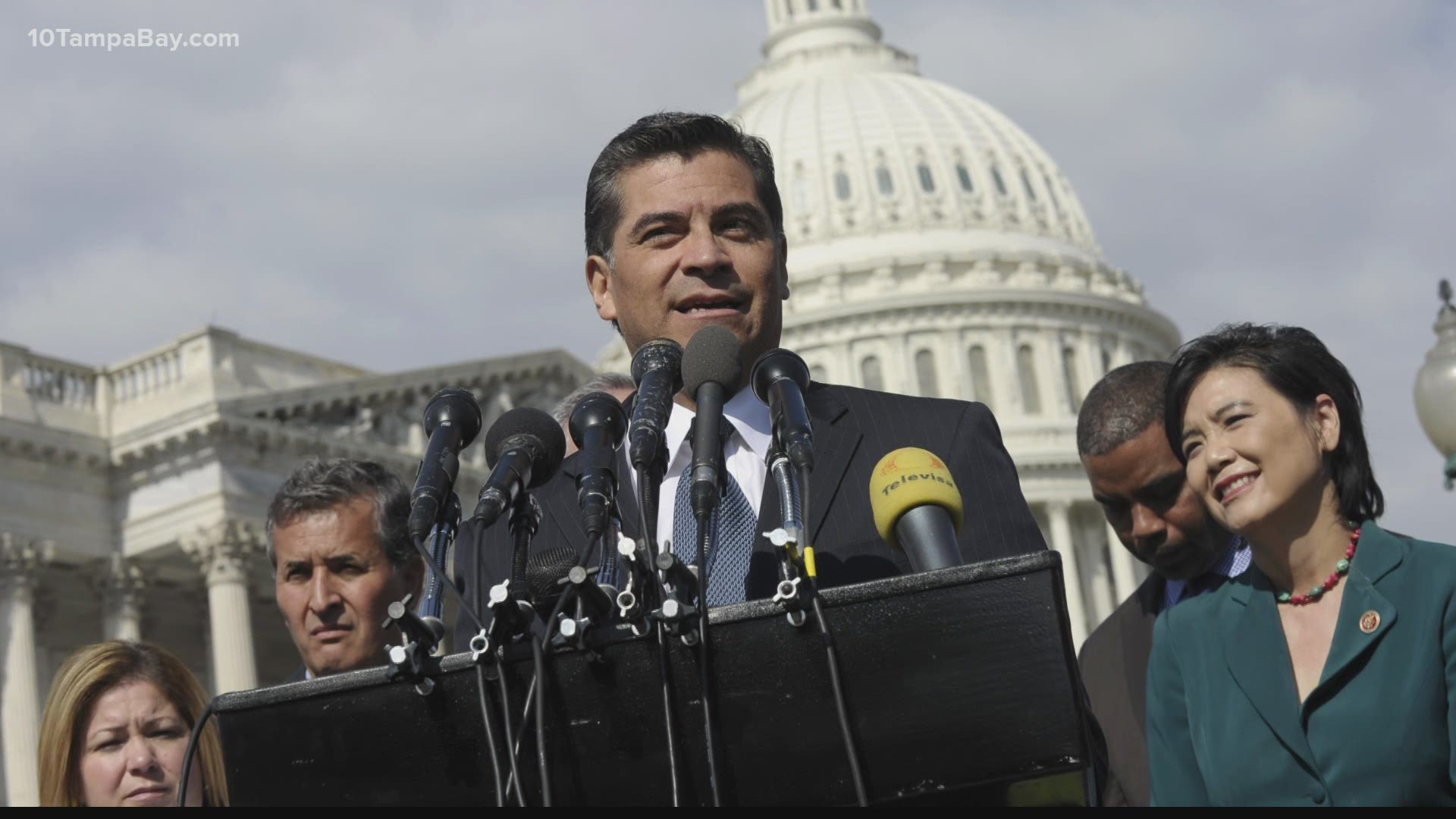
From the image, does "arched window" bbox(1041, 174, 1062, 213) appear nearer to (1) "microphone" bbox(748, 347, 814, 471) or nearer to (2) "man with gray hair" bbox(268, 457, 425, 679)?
(2) "man with gray hair" bbox(268, 457, 425, 679)

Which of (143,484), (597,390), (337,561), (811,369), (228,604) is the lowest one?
(337,561)

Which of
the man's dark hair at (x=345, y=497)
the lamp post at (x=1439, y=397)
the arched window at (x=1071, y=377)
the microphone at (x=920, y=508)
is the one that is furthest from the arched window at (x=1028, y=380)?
the microphone at (x=920, y=508)

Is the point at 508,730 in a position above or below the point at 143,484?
below

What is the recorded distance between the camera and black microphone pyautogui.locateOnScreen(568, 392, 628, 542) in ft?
12.6

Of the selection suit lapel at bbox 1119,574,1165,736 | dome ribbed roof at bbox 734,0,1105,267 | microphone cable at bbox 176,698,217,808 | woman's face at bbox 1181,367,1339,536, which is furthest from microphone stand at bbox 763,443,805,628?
dome ribbed roof at bbox 734,0,1105,267

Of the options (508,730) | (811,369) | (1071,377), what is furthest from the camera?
(1071,377)

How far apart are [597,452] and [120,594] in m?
35.0

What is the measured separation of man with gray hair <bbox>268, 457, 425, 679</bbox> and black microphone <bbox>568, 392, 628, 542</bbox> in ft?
7.62

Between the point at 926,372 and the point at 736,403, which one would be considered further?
the point at 926,372

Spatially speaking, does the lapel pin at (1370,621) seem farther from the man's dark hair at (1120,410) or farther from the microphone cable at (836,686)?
the man's dark hair at (1120,410)

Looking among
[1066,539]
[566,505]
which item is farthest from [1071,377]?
[566,505]

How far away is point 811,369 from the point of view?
88.9 metres

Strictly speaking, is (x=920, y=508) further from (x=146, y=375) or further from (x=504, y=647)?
(x=146, y=375)

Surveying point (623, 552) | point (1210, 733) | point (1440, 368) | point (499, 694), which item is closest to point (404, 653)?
point (499, 694)
